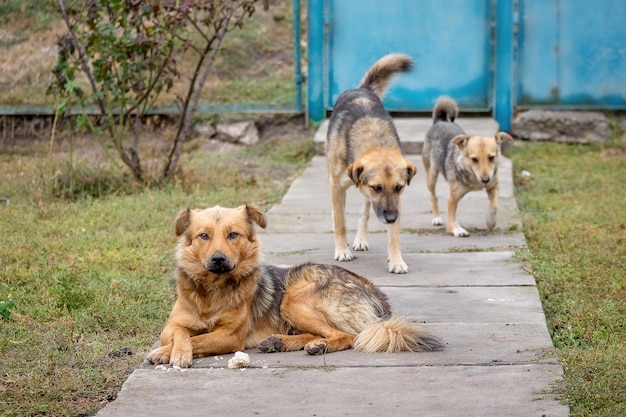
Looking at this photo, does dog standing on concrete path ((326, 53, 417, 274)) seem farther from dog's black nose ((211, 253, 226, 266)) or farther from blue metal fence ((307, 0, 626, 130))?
blue metal fence ((307, 0, 626, 130))

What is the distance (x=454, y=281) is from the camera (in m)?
7.26

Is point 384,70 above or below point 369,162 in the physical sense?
above

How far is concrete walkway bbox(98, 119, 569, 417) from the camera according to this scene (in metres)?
4.61

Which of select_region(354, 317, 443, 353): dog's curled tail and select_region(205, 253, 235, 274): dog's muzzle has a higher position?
select_region(205, 253, 235, 274): dog's muzzle

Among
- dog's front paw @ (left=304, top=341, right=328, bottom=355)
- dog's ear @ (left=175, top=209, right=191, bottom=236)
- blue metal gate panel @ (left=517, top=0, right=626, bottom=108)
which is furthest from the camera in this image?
blue metal gate panel @ (left=517, top=0, right=626, bottom=108)

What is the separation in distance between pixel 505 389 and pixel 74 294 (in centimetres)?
319

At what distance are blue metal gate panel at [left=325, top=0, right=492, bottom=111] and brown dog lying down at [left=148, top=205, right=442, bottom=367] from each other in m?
9.10

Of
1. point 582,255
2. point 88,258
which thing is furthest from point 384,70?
point 88,258

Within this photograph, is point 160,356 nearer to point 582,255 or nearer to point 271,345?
point 271,345

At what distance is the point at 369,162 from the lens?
25.4ft

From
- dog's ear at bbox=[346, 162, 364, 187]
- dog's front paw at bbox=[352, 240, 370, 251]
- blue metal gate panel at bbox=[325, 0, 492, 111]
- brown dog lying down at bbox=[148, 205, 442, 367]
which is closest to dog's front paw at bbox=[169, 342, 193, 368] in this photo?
brown dog lying down at bbox=[148, 205, 442, 367]

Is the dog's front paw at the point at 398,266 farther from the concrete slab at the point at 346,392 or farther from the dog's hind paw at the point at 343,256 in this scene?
the concrete slab at the point at 346,392

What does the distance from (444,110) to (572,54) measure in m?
4.63

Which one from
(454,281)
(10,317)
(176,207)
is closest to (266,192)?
(176,207)
